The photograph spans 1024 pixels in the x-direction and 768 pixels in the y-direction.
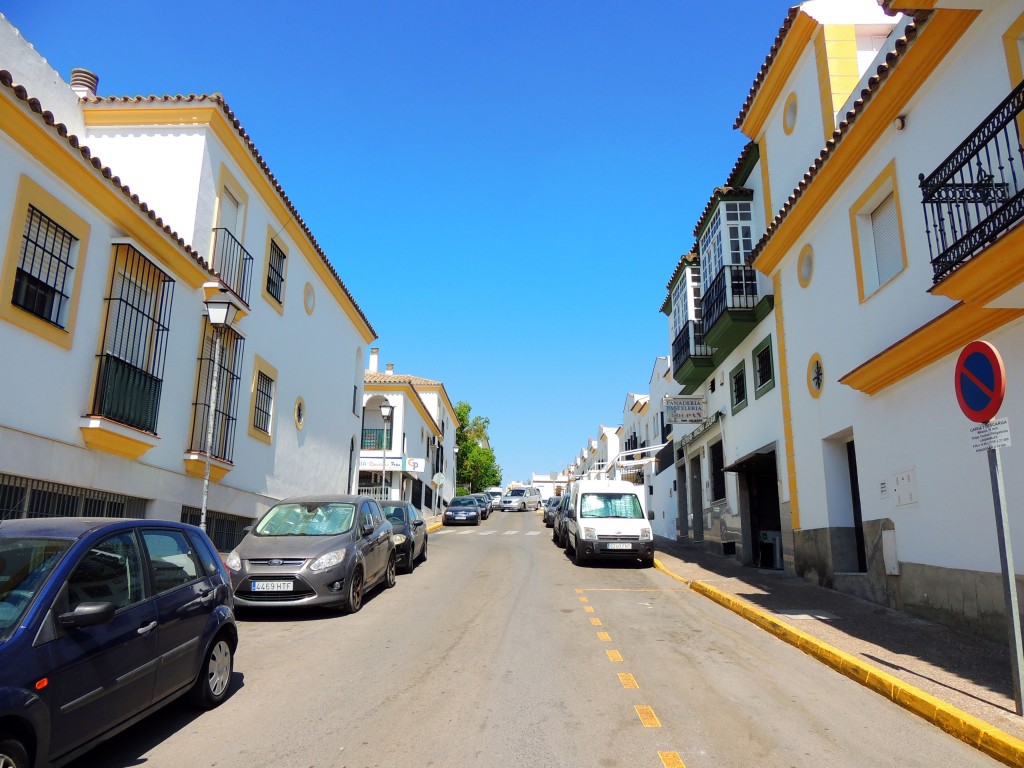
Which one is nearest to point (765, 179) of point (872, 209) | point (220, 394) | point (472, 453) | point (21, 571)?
point (872, 209)

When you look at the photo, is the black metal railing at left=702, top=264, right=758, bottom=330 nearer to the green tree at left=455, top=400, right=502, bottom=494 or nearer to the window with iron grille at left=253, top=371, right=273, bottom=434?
the window with iron grille at left=253, top=371, right=273, bottom=434

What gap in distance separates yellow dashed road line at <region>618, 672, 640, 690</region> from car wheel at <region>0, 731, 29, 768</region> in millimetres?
4397

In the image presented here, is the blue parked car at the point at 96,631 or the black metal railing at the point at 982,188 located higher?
the black metal railing at the point at 982,188

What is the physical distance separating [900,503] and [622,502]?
830cm

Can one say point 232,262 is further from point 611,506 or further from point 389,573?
point 611,506

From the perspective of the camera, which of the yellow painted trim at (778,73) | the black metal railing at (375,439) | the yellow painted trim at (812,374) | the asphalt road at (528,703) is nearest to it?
the asphalt road at (528,703)

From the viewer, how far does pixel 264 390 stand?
15.9 meters

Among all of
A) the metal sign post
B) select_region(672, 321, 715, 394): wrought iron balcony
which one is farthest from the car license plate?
select_region(672, 321, 715, 394): wrought iron balcony

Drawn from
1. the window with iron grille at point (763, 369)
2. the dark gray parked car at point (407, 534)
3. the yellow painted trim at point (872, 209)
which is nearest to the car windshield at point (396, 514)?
the dark gray parked car at point (407, 534)

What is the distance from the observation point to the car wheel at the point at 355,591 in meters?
9.80

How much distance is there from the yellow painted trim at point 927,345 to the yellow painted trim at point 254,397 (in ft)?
37.5

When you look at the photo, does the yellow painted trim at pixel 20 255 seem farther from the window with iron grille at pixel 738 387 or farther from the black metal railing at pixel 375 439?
the black metal railing at pixel 375 439

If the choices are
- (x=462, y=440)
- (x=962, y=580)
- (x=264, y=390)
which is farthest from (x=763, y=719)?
(x=462, y=440)

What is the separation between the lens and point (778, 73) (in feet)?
48.1
